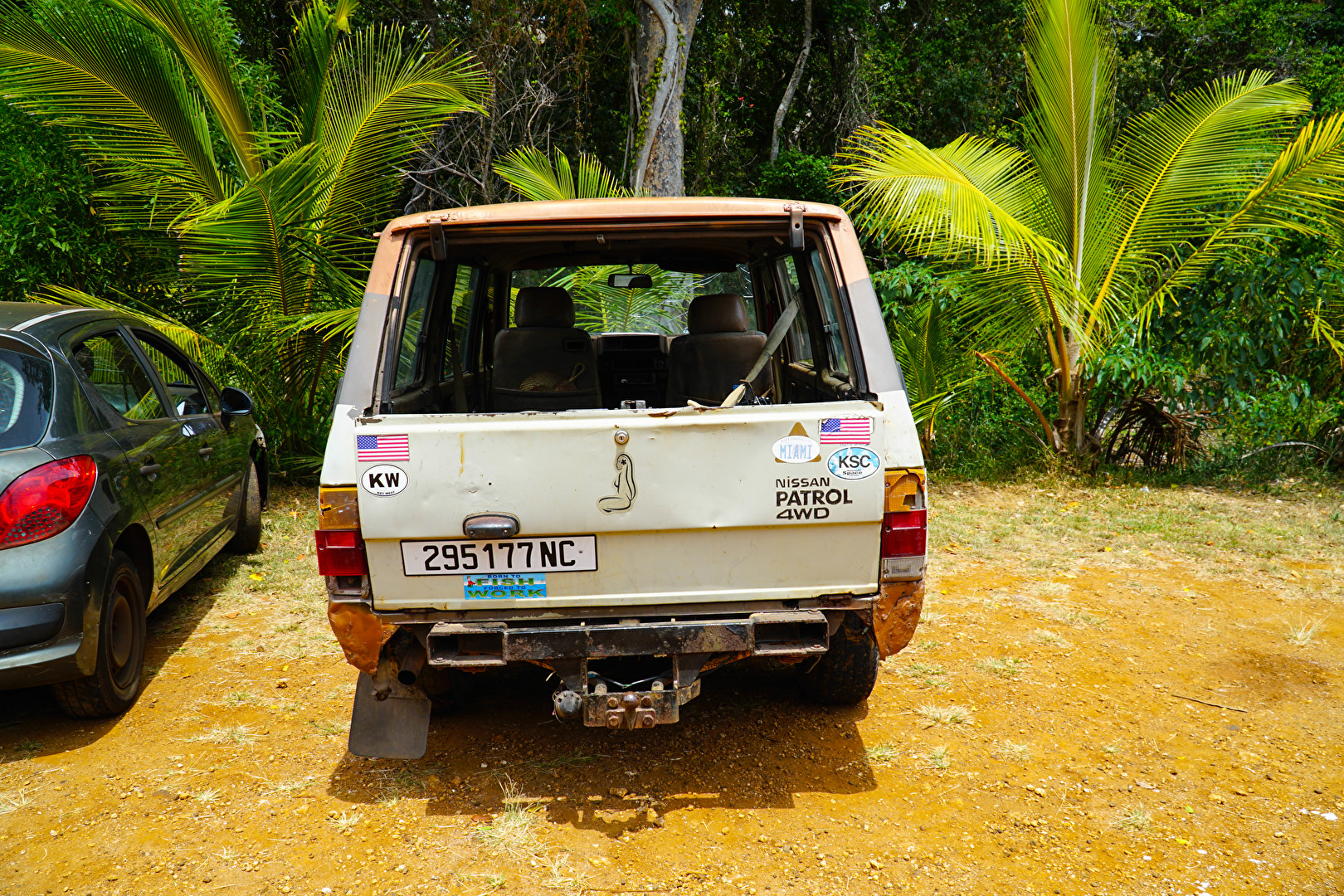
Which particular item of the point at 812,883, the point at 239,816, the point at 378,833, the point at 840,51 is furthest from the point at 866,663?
the point at 840,51

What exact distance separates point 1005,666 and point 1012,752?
82 cm

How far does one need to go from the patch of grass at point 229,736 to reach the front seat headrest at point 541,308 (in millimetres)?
2052

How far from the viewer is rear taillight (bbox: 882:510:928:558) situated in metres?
2.86

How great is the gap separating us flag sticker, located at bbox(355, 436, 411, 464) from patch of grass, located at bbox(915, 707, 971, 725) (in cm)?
223

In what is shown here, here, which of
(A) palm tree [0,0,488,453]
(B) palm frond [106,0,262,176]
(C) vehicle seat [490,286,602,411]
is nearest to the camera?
(C) vehicle seat [490,286,602,411]

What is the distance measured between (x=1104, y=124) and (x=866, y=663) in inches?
228

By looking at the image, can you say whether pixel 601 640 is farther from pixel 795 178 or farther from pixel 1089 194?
pixel 795 178

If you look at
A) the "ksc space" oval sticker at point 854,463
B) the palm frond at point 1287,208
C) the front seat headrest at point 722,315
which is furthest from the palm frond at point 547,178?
the "ksc space" oval sticker at point 854,463

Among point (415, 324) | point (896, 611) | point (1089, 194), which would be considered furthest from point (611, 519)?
point (1089, 194)

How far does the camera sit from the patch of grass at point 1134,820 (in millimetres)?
2930

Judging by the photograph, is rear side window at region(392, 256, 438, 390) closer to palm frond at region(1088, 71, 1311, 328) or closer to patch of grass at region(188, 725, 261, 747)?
patch of grass at region(188, 725, 261, 747)

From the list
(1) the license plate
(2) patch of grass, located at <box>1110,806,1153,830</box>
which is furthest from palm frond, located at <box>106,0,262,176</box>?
(2) patch of grass, located at <box>1110,806,1153,830</box>

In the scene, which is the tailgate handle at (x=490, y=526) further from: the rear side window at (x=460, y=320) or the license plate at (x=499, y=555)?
the rear side window at (x=460, y=320)

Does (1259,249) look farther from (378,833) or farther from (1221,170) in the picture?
(378,833)
